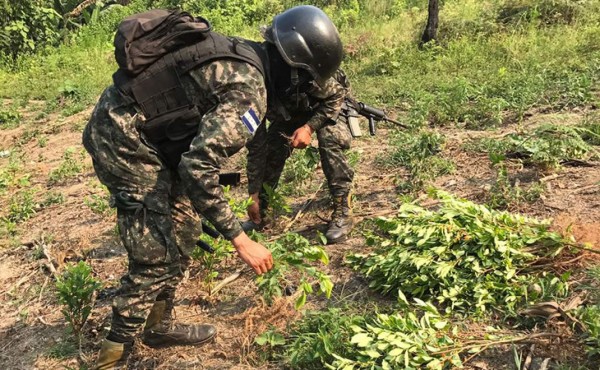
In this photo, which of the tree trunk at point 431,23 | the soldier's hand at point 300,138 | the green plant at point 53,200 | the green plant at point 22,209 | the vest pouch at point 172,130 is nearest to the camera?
the vest pouch at point 172,130

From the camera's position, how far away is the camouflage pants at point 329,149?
401cm

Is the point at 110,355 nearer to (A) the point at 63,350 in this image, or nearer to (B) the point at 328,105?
(A) the point at 63,350

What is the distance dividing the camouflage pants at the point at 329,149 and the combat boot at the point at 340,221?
7cm

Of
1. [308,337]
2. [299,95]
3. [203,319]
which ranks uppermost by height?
[299,95]

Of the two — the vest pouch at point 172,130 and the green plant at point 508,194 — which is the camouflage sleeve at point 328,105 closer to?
the vest pouch at point 172,130

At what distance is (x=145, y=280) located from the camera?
8.74ft

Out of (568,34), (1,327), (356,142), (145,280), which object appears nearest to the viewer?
(145,280)

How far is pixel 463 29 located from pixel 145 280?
7426 mm

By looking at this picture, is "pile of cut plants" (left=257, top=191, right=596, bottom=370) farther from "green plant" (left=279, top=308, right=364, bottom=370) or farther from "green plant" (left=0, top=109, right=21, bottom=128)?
"green plant" (left=0, top=109, right=21, bottom=128)

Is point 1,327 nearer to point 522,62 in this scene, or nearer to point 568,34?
point 522,62

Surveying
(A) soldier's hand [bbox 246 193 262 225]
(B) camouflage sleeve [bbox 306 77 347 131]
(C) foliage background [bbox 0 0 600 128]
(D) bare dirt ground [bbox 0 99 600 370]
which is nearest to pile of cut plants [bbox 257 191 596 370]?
(D) bare dirt ground [bbox 0 99 600 370]

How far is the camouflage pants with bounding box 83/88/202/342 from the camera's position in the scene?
257 cm

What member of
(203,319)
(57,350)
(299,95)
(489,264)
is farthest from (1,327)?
(489,264)

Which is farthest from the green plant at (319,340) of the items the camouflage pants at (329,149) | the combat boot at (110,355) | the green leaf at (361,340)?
the camouflage pants at (329,149)
